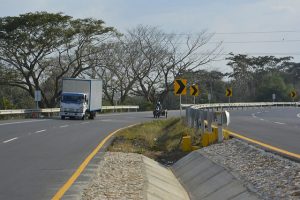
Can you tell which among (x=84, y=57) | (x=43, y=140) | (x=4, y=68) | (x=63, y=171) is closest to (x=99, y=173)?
(x=63, y=171)

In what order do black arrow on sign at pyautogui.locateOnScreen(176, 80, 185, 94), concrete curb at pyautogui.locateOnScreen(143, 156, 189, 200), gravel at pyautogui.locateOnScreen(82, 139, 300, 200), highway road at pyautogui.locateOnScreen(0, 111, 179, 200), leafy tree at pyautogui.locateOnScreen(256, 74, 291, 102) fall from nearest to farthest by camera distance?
gravel at pyautogui.locateOnScreen(82, 139, 300, 200) < highway road at pyautogui.locateOnScreen(0, 111, 179, 200) < concrete curb at pyautogui.locateOnScreen(143, 156, 189, 200) < black arrow on sign at pyautogui.locateOnScreen(176, 80, 185, 94) < leafy tree at pyautogui.locateOnScreen(256, 74, 291, 102)

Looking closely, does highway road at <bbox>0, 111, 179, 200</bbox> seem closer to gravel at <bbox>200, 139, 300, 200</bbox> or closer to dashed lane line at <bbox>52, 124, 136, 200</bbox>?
dashed lane line at <bbox>52, 124, 136, 200</bbox>

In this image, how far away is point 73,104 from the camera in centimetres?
4616

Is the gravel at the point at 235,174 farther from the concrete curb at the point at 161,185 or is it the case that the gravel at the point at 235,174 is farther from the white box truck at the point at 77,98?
the white box truck at the point at 77,98

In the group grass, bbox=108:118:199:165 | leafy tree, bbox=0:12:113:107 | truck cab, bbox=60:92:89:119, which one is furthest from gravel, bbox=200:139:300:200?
leafy tree, bbox=0:12:113:107

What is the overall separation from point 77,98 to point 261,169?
35278 mm

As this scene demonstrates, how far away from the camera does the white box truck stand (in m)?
46.1

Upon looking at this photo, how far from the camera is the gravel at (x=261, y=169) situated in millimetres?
9438

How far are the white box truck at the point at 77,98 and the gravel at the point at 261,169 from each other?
99.0 ft

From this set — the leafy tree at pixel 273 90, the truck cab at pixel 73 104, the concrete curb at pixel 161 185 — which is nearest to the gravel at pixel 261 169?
the concrete curb at pixel 161 185

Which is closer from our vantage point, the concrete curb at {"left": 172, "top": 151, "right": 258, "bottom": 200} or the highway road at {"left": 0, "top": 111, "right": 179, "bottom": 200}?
the concrete curb at {"left": 172, "top": 151, "right": 258, "bottom": 200}

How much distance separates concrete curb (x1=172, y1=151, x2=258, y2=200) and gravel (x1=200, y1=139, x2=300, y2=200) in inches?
6.2

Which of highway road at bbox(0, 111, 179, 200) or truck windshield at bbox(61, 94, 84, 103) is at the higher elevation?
truck windshield at bbox(61, 94, 84, 103)

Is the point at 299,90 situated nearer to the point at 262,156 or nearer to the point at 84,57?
the point at 84,57
